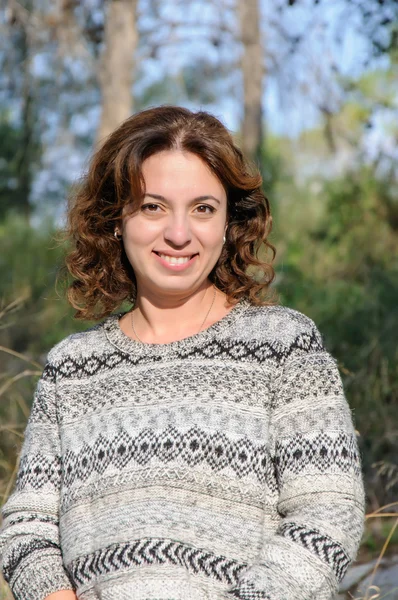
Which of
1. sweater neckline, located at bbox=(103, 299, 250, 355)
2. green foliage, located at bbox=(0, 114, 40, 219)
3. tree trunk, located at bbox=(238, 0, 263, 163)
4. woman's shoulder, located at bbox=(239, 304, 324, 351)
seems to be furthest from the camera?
green foliage, located at bbox=(0, 114, 40, 219)

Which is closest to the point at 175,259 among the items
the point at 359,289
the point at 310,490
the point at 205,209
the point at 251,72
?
the point at 205,209

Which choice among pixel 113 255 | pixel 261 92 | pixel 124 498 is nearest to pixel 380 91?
pixel 261 92

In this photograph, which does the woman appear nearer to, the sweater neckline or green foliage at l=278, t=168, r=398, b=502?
Result: the sweater neckline

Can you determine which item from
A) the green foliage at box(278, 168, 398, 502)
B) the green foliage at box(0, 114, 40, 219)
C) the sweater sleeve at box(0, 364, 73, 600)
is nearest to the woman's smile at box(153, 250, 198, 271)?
the sweater sleeve at box(0, 364, 73, 600)

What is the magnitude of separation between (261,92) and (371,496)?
6369 mm

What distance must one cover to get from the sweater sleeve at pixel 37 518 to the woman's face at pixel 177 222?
17.4 inches

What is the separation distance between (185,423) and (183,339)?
0.88 feet

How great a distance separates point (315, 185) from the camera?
480 inches

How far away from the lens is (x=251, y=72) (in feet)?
31.3

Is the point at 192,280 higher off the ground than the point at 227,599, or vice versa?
the point at 192,280

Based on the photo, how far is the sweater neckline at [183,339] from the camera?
2.20 metres

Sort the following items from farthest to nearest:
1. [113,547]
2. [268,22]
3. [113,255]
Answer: [268,22], [113,255], [113,547]

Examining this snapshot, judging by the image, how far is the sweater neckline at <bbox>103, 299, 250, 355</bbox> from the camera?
2.20m

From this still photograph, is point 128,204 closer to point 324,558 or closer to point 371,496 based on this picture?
point 324,558
